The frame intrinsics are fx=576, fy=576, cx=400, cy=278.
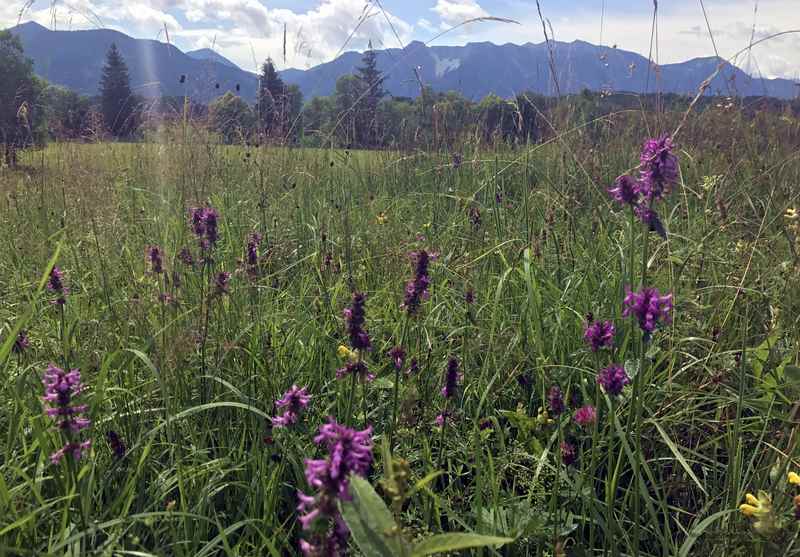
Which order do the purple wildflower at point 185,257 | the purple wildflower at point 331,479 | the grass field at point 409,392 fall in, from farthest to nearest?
the purple wildflower at point 185,257, the grass field at point 409,392, the purple wildflower at point 331,479

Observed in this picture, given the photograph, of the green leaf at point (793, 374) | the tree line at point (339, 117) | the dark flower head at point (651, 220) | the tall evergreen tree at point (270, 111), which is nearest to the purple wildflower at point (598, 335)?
the dark flower head at point (651, 220)

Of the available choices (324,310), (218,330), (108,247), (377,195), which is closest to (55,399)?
(218,330)

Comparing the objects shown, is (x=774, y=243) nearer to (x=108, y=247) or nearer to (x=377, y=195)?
(x=377, y=195)

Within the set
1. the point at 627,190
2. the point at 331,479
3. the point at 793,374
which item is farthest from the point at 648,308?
the point at 331,479

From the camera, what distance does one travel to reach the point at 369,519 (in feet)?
2.27

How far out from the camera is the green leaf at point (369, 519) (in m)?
0.69

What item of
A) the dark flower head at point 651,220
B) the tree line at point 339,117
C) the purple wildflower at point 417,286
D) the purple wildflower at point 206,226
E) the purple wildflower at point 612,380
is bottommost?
the purple wildflower at point 612,380

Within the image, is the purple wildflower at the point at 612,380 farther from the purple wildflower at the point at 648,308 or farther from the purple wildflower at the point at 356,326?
the purple wildflower at the point at 356,326

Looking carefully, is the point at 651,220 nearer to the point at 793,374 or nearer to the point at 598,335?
the point at 598,335

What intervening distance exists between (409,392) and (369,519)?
0.63 metres

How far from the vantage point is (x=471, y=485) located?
5.04 ft

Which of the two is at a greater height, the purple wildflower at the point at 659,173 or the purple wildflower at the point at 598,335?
the purple wildflower at the point at 659,173

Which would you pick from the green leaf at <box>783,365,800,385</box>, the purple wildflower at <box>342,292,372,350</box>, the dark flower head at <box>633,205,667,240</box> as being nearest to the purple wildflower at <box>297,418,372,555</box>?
the purple wildflower at <box>342,292,372,350</box>

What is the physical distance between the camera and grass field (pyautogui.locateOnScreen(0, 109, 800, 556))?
3.97ft
